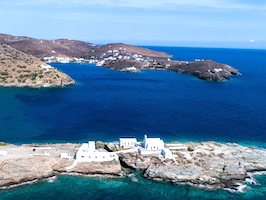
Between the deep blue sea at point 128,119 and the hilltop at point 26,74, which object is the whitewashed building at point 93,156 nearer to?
the deep blue sea at point 128,119

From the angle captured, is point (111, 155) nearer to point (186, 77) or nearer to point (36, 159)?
point (36, 159)

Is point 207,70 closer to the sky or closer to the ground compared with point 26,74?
closer to the sky

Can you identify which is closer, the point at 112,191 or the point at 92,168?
the point at 112,191

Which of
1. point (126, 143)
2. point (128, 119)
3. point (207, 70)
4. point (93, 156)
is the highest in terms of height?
point (207, 70)

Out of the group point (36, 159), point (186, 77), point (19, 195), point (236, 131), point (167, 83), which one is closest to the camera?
point (19, 195)

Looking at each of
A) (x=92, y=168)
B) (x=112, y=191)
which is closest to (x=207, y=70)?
(x=92, y=168)

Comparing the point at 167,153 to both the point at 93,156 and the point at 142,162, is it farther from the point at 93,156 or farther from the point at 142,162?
the point at 93,156

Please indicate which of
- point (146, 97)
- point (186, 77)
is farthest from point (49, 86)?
point (186, 77)

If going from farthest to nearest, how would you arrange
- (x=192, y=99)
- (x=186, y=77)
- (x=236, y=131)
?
1. (x=186, y=77)
2. (x=192, y=99)
3. (x=236, y=131)

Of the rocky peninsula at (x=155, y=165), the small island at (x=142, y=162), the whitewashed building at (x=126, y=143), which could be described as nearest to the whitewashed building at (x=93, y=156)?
the small island at (x=142, y=162)
